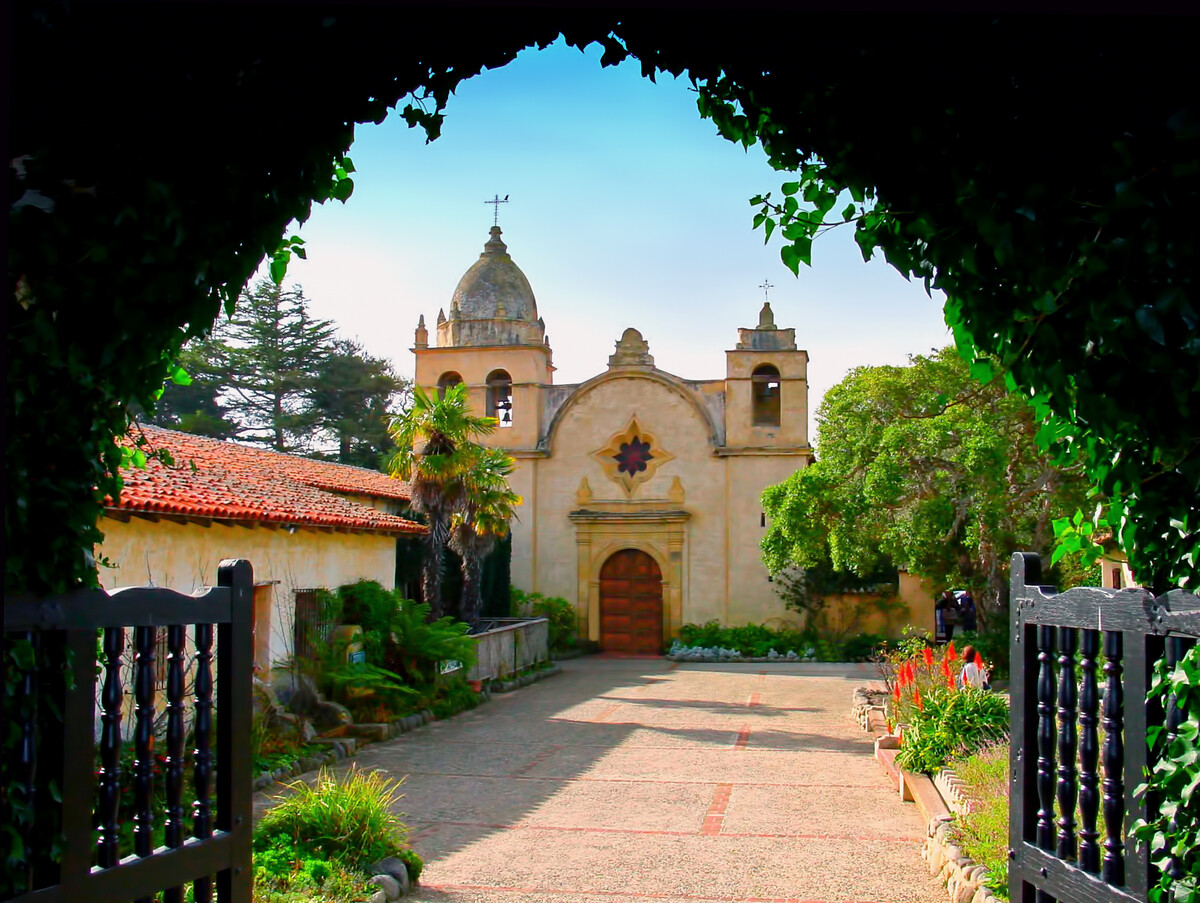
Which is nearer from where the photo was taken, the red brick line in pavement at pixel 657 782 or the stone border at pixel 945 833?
the stone border at pixel 945 833

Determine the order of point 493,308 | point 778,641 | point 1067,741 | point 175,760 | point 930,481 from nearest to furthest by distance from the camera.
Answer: point 1067,741
point 175,760
point 930,481
point 778,641
point 493,308

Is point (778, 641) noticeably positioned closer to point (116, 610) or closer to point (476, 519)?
point (476, 519)

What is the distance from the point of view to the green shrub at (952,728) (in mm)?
10375

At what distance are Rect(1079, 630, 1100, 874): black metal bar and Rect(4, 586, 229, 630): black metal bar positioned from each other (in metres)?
2.97

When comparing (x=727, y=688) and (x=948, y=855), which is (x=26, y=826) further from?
(x=727, y=688)

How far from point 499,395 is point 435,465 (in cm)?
1067

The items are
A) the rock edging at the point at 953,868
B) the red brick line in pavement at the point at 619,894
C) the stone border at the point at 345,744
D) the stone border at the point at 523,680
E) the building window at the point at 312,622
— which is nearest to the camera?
the rock edging at the point at 953,868

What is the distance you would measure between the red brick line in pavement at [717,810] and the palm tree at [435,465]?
34.7ft

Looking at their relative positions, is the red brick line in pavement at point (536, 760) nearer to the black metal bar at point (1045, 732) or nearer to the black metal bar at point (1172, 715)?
the black metal bar at point (1045, 732)

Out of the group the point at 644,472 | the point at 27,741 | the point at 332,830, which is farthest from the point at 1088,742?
the point at 644,472

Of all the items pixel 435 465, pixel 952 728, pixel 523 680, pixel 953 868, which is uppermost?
pixel 435 465

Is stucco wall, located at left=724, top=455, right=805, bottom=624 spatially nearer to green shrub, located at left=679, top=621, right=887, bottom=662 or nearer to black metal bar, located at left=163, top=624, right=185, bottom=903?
green shrub, located at left=679, top=621, right=887, bottom=662

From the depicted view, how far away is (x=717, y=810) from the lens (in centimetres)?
1013

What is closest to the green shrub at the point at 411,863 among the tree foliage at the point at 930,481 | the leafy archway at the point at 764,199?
the leafy archway at the point at 764,199
